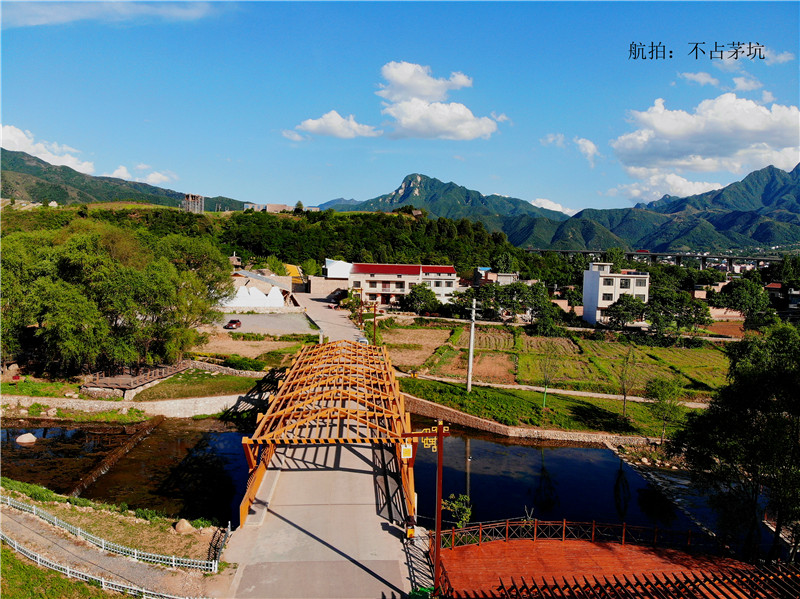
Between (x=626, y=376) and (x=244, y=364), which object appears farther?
(x=626, y=376)

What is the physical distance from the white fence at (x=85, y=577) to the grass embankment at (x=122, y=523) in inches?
71.1

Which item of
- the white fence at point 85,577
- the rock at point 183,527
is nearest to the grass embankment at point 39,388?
the rock at point 183,527

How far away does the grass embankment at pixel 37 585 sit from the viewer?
9.82 meters

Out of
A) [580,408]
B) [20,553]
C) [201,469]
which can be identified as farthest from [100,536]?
[580,408]

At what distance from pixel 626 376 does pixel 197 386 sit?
2429 cm

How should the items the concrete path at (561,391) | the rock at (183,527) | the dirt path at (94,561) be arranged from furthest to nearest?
the concrete path at (561,391) → the rock at (183,527) → the dirt path at (94,561)

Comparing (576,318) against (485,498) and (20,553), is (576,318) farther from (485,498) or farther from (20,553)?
(20,553)

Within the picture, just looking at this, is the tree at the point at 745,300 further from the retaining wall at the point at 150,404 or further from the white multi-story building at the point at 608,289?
the retaining wall at the point at 150,404

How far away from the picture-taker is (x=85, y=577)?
10266mm

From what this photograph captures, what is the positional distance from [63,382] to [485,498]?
22.6 m

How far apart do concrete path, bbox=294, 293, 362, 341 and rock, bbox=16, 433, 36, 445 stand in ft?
60.9

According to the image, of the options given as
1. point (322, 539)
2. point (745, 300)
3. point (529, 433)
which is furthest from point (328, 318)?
point (745, 300)

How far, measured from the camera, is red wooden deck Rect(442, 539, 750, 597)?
1095 cm

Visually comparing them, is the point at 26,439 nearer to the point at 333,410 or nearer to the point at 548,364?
the point at 333,410
